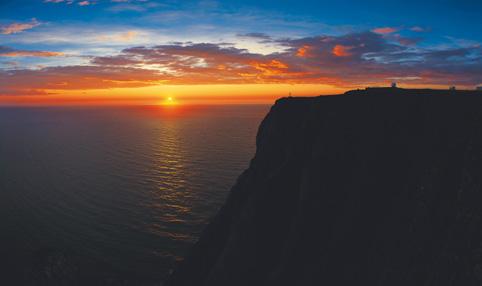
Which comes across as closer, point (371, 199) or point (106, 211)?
point (371, 199)

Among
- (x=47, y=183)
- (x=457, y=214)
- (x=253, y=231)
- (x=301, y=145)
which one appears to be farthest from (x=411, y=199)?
(x=47, y=183)

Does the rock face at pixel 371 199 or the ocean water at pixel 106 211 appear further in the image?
the ocean water at pixel 106 211

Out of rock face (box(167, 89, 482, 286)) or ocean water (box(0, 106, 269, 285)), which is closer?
rock face (box(167, 89, 482, 286))

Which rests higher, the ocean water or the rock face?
the rock face

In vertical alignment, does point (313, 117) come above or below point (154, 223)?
above

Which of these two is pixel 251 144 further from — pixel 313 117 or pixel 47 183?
pixel 313 117

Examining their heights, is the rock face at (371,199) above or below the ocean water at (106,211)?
above

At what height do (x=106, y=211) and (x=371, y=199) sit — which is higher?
(x=371, y=199)

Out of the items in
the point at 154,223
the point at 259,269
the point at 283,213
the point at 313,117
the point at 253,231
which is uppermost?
the point at 313,117
